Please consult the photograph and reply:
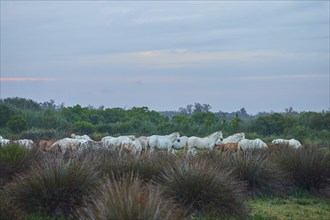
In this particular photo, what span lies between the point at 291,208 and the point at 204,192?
3.16 meters

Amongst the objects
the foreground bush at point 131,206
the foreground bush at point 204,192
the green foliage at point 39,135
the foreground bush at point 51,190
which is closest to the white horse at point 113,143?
the foreground bush at point 51,190

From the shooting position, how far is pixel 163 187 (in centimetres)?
1258

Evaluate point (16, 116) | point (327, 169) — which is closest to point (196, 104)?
point (16, 116)

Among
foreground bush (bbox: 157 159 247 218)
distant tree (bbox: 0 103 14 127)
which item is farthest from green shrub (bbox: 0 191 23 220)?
distant tree (bbox: 0 103 14 127)

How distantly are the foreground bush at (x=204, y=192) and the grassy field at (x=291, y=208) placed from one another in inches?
22.5

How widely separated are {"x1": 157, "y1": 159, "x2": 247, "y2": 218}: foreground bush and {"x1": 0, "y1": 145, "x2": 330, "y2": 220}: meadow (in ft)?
0.07

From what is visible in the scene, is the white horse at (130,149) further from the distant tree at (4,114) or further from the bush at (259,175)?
the distant tree at (4,114)

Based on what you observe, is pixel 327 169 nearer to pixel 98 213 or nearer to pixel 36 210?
pixel 36 210

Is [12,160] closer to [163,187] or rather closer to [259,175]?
[163,187]

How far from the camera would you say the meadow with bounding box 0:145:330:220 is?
910 centimetres

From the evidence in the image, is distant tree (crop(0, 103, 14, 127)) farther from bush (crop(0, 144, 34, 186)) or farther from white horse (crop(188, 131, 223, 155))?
bush (crop(0, 144, 34, 186))

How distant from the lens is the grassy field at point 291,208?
42.8 ft

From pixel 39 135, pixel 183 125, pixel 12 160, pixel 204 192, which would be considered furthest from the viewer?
pixel 183 125

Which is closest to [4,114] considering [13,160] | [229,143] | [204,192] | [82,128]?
[82,128]
